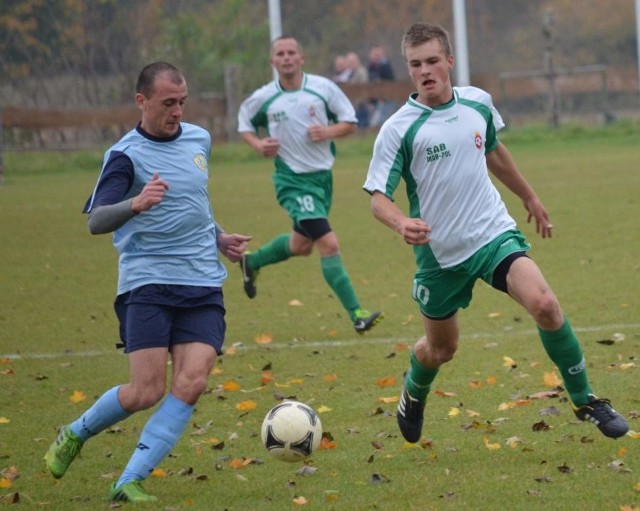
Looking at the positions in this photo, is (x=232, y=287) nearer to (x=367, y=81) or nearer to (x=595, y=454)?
(x=595, y=454)

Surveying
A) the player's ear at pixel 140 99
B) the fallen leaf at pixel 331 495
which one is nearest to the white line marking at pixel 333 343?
the fallen leaf at pixel 331 495

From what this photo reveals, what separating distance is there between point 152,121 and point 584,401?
7.40 ft

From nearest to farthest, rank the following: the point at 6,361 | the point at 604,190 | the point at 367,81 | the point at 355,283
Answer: the point at 6,361
the point at 355,283
the point at 604,190
the point at 367,81

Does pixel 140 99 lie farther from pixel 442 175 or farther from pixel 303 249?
pixel 303 249

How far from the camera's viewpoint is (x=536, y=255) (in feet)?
42.2

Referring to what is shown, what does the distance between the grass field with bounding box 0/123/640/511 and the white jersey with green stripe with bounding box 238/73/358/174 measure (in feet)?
4.01

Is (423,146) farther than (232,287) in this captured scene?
No

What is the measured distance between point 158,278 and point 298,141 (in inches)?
192

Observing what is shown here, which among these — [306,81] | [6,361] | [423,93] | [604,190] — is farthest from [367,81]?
[423,93]

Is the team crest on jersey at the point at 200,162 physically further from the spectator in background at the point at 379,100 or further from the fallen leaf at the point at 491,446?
the spectator in background at the point at 379,100

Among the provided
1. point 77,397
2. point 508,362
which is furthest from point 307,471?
point 508,362

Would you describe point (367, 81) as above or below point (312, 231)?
below

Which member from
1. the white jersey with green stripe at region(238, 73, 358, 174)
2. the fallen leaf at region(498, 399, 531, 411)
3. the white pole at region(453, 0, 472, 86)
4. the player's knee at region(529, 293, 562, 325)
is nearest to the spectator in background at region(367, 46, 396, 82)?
the white pole at region(453, 0, 472, 86)

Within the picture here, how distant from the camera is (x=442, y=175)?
6.04 metres
